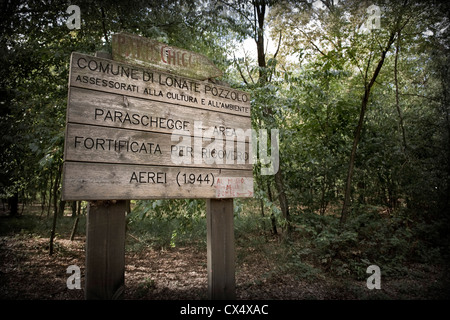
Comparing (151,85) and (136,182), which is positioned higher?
(151,85)

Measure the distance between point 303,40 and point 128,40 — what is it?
286 inches

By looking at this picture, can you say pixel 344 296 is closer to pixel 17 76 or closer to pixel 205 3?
pixel 205 3

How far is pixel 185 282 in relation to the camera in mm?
4680

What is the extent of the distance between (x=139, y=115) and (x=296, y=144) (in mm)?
5699

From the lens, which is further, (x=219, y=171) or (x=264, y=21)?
(x=264, y=21)

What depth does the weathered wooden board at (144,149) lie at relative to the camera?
6.25 feet

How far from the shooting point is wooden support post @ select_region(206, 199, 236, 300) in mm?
2498

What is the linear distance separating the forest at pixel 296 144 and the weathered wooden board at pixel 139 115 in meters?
1.44

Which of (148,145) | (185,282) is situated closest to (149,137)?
(148,145)

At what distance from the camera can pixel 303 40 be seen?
793 centimetres

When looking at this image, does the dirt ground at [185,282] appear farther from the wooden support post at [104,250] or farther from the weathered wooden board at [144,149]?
the weathered wooden board at [144,149]

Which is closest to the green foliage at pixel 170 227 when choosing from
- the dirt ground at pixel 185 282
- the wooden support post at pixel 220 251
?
the dirt ground at pixel 185 282

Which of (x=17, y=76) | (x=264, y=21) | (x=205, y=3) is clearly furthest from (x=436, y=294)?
(x=17, y=76)

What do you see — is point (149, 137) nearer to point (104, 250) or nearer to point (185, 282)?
point (104, 250)
